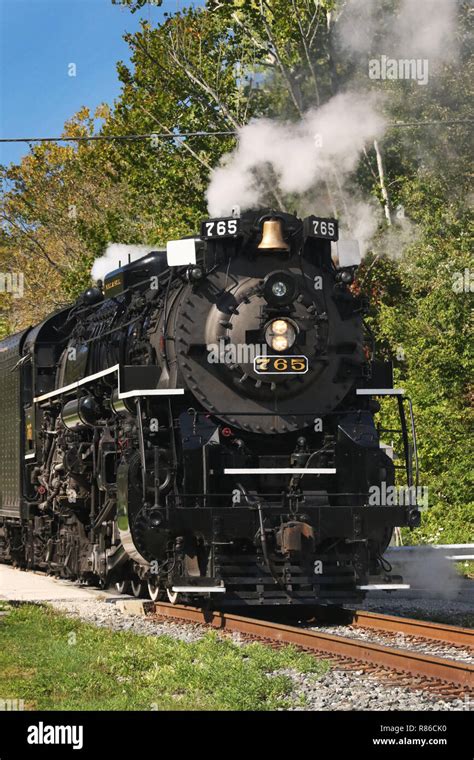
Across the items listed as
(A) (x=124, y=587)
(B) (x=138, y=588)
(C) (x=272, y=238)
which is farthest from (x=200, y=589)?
(C) (x=272, y=238)

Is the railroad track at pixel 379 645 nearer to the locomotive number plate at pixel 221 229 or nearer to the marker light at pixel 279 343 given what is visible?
the marker light at pixel 279 343

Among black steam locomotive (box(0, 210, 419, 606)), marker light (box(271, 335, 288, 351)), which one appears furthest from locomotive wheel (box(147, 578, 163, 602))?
marker light (box(271, 335, 288, 351))

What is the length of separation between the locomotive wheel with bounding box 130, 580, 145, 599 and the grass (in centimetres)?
265

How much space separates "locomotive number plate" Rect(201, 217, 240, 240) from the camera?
1261 cm

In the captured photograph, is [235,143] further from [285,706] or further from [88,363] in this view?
[285,706]

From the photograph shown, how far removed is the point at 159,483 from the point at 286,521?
4.32 feet

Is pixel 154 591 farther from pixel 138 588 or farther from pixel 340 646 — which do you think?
pixel 340 646

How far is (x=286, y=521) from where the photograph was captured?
12.0 m

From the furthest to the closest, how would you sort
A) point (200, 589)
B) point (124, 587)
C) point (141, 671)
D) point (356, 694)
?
point (124, 587) → point (200, 589) → point (141, 671) → point (356, 694)

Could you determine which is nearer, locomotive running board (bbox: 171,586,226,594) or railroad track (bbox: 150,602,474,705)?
railroad track (bbox: 150,602,474,705)

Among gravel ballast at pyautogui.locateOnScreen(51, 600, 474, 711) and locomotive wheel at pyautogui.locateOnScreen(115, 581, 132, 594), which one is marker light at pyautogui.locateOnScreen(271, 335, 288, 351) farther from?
locomotive wheel at pyautogui.locateOnScreen(115, 581, 132, 594)

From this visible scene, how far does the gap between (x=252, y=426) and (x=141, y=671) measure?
3.59m

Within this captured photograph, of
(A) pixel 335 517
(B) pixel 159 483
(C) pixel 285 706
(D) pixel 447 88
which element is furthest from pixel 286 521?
(D) pixel 447 88

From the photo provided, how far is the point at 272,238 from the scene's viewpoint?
1261 centimetres
